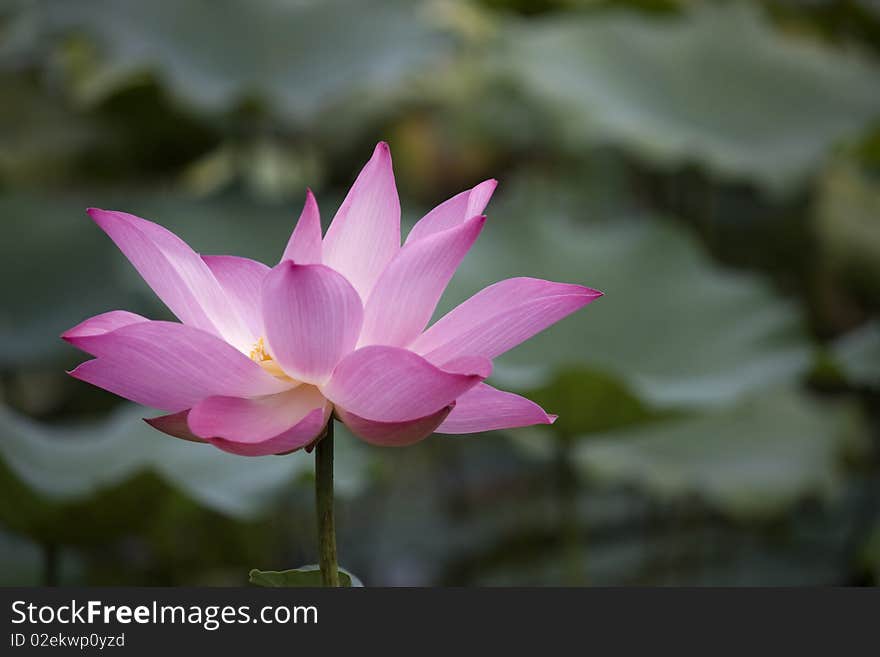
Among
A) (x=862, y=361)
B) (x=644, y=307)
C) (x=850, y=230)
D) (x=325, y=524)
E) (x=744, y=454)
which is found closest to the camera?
(x=325, y=524)

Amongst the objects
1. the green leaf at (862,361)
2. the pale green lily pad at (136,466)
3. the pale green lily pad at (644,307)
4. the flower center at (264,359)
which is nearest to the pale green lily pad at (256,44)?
the pale green lily pad at (644,307)

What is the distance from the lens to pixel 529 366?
106 cm

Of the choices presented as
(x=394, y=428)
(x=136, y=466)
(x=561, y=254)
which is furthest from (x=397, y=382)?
(x=561, y=254)

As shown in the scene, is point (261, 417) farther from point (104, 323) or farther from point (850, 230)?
point (850, 230)

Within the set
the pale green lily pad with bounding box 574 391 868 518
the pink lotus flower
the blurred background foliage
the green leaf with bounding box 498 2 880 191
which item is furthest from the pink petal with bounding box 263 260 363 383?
the green leaf with bounding box 498 2 880 191

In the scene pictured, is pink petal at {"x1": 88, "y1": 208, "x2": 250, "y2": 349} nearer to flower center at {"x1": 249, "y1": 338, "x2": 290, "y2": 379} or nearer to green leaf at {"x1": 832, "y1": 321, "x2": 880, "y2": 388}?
flower center at {"x1": 249, "y1": 338, "x2": 290, "y2": 379}

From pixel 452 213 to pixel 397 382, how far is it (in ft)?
0.19

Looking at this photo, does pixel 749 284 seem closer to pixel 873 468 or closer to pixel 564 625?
pixel 873 468

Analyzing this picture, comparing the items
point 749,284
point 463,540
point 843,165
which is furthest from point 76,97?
point 843,165

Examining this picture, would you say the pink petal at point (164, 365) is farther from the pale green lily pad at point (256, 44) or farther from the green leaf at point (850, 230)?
the green leaf at point (850, 230)

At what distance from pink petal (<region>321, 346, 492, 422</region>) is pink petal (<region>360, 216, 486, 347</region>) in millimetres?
17

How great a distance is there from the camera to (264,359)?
0.28m

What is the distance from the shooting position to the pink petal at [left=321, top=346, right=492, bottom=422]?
0.71 ft

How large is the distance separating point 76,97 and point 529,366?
2.83 feet
